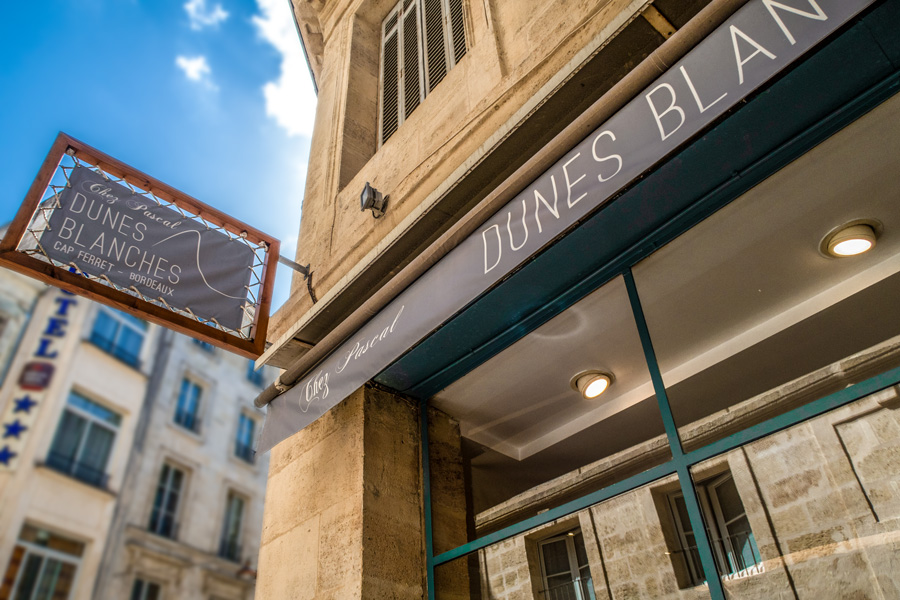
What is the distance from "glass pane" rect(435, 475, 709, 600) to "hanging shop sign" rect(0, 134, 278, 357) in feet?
7.29

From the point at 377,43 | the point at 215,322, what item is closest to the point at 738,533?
the point at 215,322

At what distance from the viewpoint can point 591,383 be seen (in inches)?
143

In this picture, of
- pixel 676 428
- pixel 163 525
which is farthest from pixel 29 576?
pixel 676 428

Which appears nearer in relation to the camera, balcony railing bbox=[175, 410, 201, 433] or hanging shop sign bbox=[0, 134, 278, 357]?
hanging shop sign bbox=[0, 134, 278, 357]

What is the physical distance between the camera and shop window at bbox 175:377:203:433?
21.7 m

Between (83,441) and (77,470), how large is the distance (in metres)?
0.84

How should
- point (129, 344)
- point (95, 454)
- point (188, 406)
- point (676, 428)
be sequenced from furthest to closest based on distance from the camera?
point (188, 406) < point (129, 344) < point (95, 454) < point (676, 428)

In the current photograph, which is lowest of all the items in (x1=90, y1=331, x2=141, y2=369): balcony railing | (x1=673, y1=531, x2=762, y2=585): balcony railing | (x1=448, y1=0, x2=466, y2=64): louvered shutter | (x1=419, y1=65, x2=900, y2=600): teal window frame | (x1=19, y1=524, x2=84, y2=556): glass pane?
(x1=673, y1=531, x2=762, y2=585): balcony railing

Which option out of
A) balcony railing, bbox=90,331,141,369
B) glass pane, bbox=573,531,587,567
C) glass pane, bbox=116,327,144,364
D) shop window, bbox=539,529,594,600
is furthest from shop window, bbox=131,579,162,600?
glass pane, bbox=573,531,587,567

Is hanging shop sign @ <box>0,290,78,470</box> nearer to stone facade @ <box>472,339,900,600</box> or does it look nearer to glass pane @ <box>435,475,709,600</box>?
glass pane @ <box>435,475,709,600</box>

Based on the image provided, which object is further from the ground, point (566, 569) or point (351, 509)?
point (351, 509)

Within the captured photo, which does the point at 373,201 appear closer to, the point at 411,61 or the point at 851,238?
the point at 411,61

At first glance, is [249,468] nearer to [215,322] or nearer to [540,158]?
[215,322]

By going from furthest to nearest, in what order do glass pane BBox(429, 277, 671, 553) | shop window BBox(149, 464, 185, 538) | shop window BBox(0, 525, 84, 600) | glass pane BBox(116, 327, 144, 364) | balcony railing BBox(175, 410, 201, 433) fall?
balcony railing BBox(175, 410, 201, 433) < glass pane BBox(116, 327, 144, 364) < shop window BBox(149, 464, 185, 538) < shop window BBox(0, 525, 84, 600) < glass pane BBox(429, 277, 671, 553)
